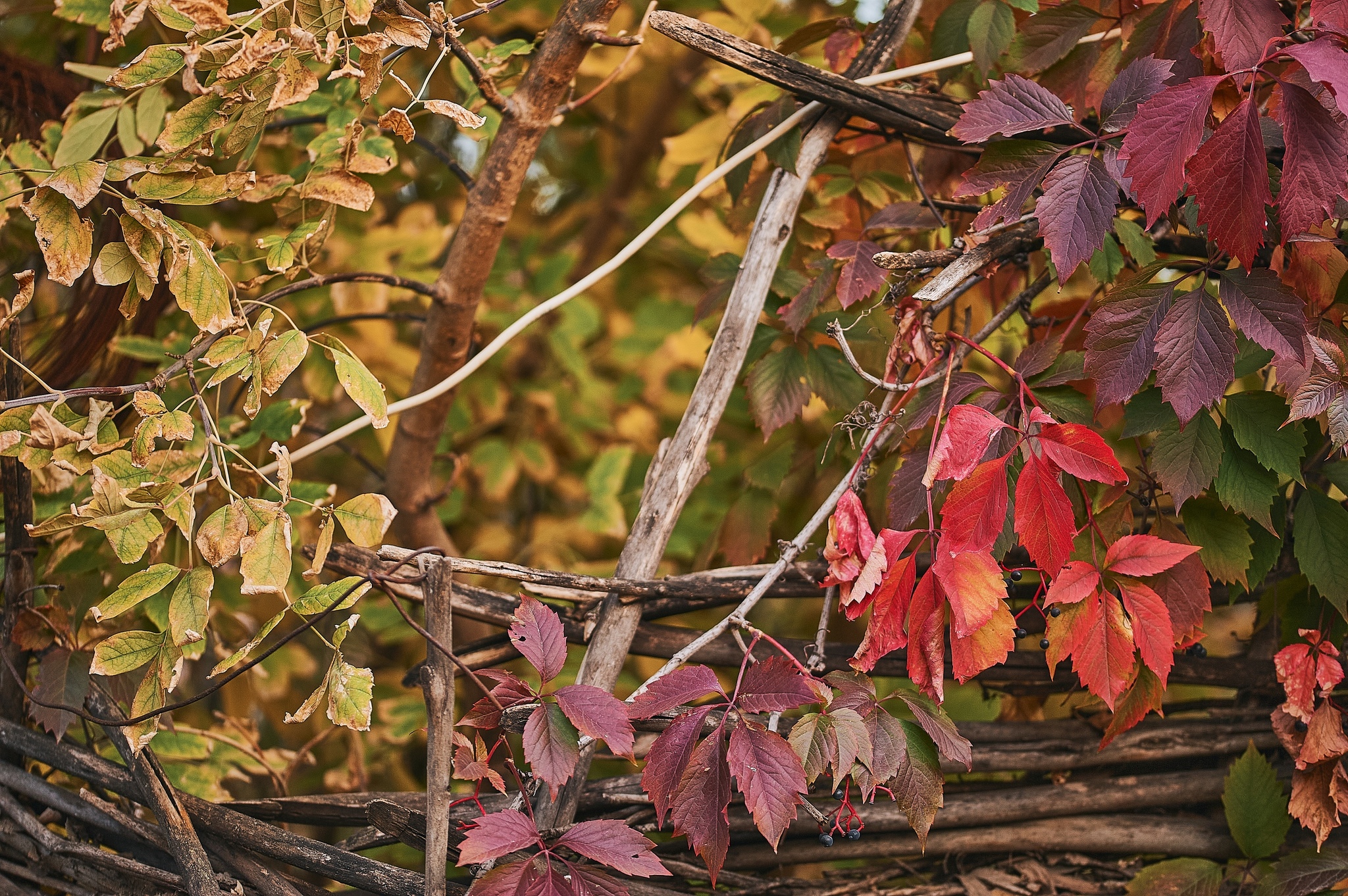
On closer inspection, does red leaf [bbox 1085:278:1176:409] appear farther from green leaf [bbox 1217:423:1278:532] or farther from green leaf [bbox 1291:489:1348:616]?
green leaf [bbox 1291:489:1348:616]

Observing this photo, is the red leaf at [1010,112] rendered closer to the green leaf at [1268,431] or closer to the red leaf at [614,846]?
the green leaf at [1268,431]

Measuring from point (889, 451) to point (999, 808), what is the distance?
0.37 meters

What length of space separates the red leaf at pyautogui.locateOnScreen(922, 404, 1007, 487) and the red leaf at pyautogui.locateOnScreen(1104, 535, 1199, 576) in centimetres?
14

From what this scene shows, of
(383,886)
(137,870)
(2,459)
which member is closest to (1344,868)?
(383,886)

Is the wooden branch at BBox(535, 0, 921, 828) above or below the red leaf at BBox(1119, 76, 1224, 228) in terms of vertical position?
below

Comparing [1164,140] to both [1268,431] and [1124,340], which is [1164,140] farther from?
[1268,431]

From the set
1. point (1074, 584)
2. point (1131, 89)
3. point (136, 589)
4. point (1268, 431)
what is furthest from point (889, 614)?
point (136, 589)

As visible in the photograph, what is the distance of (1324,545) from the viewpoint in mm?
767

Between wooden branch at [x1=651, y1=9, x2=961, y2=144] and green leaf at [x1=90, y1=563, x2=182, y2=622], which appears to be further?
wooden branch at [x1=651, y1=9, x2=961, y2=144]

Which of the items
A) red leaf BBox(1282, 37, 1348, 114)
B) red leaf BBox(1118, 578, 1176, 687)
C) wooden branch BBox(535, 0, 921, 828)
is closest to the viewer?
red leaf BBox(1282, 37, 1348, 114)

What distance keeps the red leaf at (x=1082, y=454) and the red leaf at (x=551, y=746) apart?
1.30ft

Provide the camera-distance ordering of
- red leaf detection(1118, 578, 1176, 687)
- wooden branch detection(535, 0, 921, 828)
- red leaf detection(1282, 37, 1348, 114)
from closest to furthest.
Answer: red leaf detection(1282, 37, 1348, 114)
red leaf detection(1118, 578, 1176, 687)
wooden branch detection(535, 0, 921, 828)

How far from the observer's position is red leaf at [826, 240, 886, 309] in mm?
833

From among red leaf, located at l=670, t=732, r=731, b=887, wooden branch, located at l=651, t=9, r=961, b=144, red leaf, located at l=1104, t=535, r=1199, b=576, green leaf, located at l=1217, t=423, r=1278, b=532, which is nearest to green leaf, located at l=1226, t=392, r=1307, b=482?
green leaf, located at l=1217, t=423, r=1278, b=532
